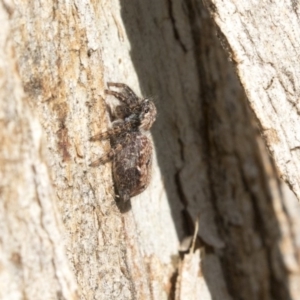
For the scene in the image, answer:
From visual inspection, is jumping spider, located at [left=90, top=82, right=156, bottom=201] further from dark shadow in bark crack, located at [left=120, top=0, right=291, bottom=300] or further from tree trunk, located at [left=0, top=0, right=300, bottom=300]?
dark shadow in bark crack, located at [left=120, top=0, right=291, bottom=300]

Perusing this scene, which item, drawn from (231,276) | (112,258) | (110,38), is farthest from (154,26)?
(231,276)

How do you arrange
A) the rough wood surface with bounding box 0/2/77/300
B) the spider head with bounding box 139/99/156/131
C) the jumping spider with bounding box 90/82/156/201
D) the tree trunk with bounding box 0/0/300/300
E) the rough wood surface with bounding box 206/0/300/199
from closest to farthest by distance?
the rough wood surface with bounding box 0/2/77/300 < the tree trunk with bounding box 0/0/300/300 < the rough wood surface with bounding box 206/0/300/199 < the jumping spider with bounding box 90/82/156/201 < the spider head with bounding box 139/99/156/131

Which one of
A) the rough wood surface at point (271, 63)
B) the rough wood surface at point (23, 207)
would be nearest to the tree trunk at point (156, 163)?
the rough wood surface at point (23, 207)

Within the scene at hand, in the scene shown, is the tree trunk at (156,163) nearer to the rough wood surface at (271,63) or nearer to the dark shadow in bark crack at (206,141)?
the dark shadow in bark crack at (206,141)

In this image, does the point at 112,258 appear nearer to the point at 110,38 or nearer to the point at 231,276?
the point at 110,38

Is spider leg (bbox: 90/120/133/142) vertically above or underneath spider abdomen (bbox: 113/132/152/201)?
above

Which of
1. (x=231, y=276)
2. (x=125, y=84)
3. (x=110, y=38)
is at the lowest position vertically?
(x=231, y=276)

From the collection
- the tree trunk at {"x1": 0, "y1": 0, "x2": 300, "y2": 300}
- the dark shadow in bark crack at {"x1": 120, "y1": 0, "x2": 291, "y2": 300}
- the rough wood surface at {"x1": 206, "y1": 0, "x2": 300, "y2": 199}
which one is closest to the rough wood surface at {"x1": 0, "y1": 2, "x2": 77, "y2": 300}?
the tree trunk at {"x1": 0, "y1": 0, "x2": 300, "y2": 300}
